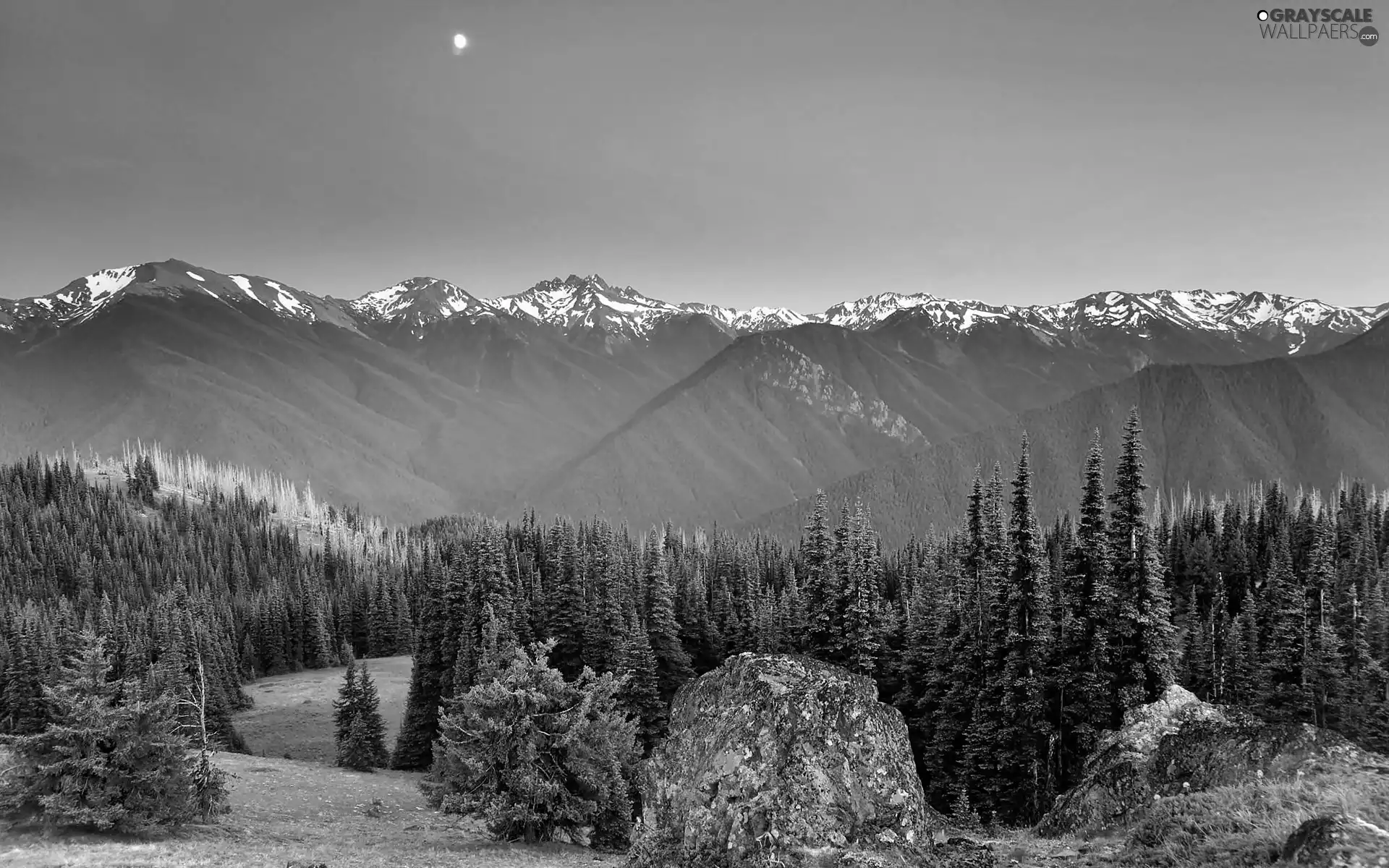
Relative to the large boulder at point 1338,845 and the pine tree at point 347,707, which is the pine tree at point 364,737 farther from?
the large boulder at point 1338,845

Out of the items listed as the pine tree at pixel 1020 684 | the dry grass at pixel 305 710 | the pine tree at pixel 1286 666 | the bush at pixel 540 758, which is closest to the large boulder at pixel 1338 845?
the bush at pixel 540 758

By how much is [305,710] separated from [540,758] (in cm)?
7722

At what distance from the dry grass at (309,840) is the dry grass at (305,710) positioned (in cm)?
2313

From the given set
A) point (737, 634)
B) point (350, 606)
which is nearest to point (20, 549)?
point (350, 606)

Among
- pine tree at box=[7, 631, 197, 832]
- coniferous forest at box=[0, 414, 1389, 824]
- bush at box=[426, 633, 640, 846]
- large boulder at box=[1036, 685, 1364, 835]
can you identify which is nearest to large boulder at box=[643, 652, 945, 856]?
large boulder at box=[1036, 685, 1364, 835]

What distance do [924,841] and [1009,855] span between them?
8.79 ft

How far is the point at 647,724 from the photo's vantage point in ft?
174

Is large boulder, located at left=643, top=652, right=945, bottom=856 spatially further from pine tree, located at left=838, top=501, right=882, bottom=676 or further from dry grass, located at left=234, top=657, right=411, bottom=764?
dry grass, located at left=234, top=657, right=411, bottom=764

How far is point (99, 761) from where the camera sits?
84.9ft

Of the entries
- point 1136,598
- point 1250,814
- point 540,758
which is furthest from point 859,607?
point 1250,814

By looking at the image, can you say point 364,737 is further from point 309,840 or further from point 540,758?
point 540,758

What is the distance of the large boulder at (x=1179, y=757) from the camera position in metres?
14.8

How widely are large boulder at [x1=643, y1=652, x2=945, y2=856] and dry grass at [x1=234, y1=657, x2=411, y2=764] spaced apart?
2651 inches

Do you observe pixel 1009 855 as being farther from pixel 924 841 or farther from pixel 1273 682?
pixel 1273 682
